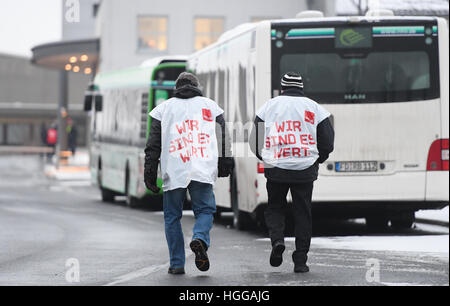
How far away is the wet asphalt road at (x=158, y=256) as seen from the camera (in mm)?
9312

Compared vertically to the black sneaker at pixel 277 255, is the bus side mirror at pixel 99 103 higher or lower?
higher

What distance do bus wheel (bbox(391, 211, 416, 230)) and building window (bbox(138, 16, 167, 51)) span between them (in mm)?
29975

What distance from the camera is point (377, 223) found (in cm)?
1664

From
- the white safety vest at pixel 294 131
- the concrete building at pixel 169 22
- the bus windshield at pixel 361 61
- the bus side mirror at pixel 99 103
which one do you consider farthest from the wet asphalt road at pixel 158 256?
the concrete building at pixel 169 22

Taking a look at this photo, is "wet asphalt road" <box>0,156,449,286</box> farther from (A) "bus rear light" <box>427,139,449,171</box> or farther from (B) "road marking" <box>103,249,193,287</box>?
(A) "bus rear light" <box>427,139,449,171</box>

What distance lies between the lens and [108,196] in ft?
80.7

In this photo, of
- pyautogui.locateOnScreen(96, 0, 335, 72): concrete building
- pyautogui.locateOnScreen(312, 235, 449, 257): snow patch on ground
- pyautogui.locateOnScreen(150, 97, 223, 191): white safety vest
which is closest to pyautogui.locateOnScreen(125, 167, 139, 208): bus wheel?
pyautogui.locateOnScreen(312, 235, 449, 257): snow patch on ground

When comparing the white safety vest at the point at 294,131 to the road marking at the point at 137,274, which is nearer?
the road marking at the point at 137,274

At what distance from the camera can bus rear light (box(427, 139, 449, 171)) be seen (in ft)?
47.3

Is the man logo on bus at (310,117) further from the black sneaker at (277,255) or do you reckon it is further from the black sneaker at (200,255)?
the black sneaker at (200,255)

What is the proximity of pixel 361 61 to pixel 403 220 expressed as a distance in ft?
8.74

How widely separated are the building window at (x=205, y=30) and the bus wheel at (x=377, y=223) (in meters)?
28.9

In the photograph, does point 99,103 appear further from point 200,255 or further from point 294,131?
point 200,255
